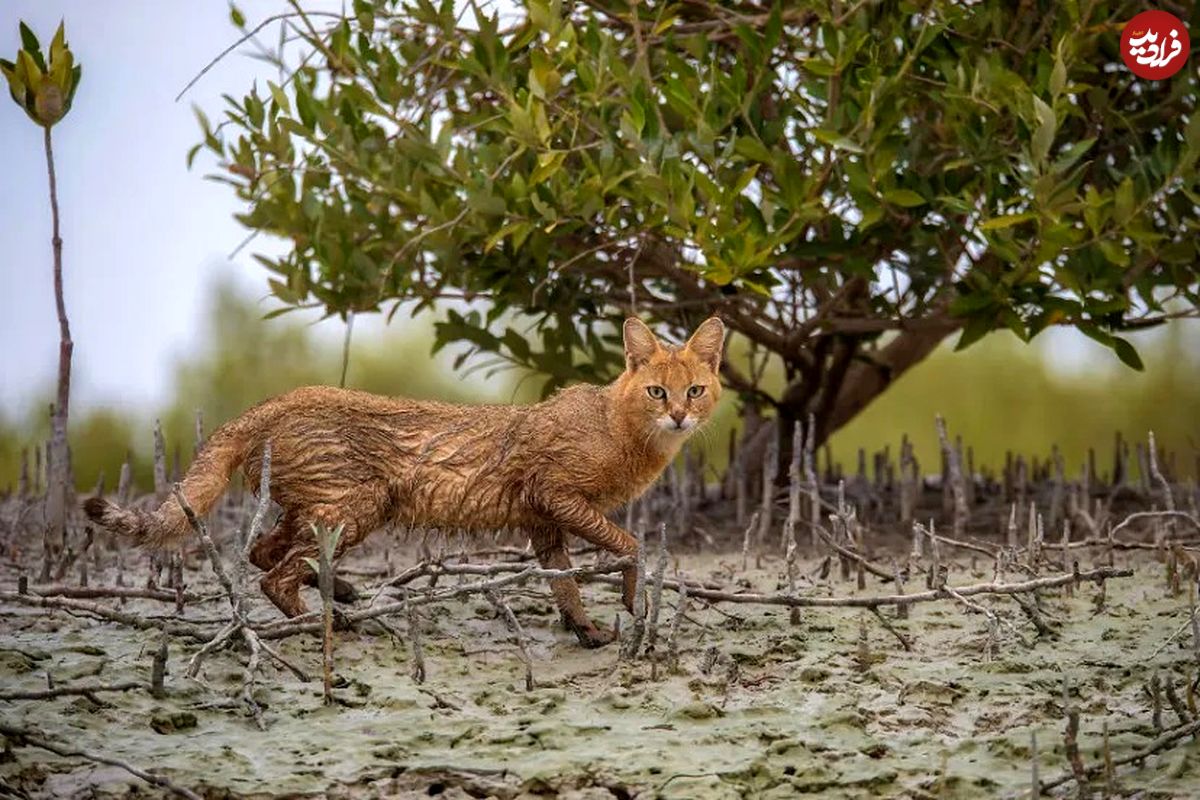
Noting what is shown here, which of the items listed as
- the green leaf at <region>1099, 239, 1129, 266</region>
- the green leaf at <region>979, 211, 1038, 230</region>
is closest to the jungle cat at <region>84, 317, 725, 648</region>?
the green leaf at <region>979, 211, 1038, 230</region>

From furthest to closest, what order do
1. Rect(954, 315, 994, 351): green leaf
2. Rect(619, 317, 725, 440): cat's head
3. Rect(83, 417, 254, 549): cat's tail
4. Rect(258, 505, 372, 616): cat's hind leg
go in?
Rect(954, 315, 994, 351): green leaf, Rect(619, 317, 725, 440): cat's head, Rect(258, 505, 372, 616): cat's hind leg, Rect(83, 417, 254, 549): cat's tail

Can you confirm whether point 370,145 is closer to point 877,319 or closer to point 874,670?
point 877,319

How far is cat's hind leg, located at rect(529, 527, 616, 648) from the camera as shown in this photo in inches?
207

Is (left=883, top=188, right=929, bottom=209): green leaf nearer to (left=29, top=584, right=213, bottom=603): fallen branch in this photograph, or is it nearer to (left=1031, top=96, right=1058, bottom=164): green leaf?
(left=1031, top=96, right=1058, bottom=164): green leaf

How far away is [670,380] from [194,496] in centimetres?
160

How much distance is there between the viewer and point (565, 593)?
529 centimetres

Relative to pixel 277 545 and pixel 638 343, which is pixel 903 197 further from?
pixel 277 545

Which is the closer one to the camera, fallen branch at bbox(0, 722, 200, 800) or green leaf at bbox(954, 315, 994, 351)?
fallen branch at bbox(0, 722, 200, 800)

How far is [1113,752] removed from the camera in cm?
435

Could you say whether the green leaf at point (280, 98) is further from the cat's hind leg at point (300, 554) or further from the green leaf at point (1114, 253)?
the green leaf at point (1114, 253)

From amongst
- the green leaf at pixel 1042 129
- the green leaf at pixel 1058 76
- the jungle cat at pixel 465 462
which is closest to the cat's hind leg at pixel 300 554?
the jungle cat at pixel 465 462

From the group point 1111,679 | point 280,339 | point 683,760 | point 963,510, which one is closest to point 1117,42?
point 963,510

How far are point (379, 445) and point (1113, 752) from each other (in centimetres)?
244

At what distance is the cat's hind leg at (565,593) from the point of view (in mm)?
5258
